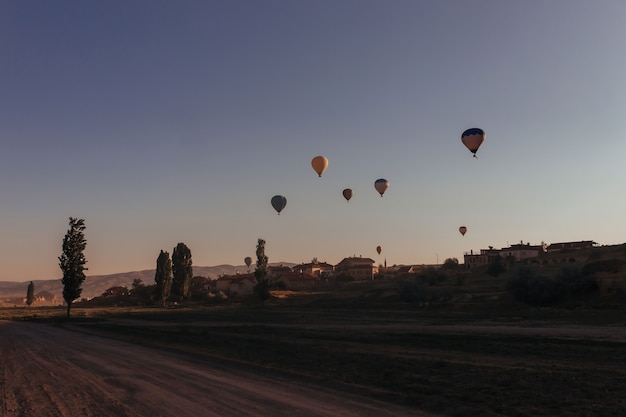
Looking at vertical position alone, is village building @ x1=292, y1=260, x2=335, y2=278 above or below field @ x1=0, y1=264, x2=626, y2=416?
above

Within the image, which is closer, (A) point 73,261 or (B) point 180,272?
(A) point 73,261

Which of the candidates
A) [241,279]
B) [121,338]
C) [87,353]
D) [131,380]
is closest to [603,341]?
[131,380]

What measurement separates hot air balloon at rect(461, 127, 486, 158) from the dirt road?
32950 millimetres

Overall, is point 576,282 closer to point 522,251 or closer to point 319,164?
point 319,164

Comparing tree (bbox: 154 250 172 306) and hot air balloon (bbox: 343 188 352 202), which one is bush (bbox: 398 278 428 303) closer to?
hot air balloon (bbox: 343 188 352 202)

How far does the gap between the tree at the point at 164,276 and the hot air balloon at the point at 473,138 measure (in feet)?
220

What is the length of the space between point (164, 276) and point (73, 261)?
30.0 meters

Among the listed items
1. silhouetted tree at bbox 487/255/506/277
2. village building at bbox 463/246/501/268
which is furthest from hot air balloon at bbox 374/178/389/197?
village building at bbox 463/246/501/268

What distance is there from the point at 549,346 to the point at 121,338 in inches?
1033

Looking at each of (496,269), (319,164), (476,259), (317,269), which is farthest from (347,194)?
(317,269)

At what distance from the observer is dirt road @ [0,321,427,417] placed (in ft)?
38.5

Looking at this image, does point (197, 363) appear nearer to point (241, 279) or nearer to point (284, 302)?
point (284, 302)

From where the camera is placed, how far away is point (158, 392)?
45.9ft

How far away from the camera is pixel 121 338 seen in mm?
33594
